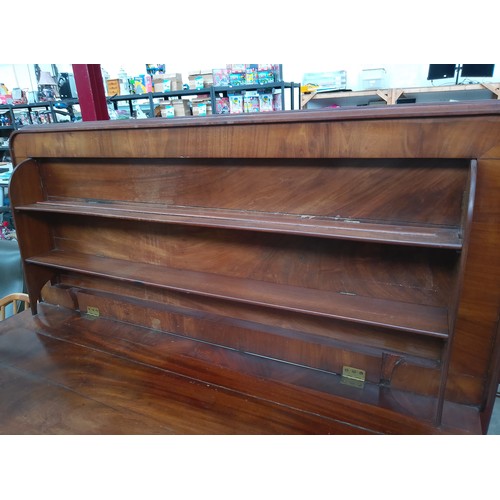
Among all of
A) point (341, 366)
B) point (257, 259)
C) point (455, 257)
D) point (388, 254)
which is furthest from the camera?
point (257, 259)

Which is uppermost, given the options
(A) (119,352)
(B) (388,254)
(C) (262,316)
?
(B) (388,254)

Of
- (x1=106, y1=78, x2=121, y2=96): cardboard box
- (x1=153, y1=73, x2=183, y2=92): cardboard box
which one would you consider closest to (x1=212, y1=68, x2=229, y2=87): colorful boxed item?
(x1=153, y1=73, x2=183, y2=92): cardboard box

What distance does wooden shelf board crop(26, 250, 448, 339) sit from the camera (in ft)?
3.71

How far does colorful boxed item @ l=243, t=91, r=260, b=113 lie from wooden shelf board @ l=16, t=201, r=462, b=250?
3.26 metres

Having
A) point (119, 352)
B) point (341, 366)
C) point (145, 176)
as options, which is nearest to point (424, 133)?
point (341, 366)

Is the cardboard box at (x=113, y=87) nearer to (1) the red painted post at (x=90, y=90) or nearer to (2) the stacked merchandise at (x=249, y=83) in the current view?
(2) the stacked merchandise at (x=249, y=83)

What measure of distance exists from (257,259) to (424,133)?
0.74 meters

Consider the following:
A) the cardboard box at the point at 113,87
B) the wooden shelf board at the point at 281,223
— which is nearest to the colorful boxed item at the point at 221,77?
the cardboard box at the point at 113,87

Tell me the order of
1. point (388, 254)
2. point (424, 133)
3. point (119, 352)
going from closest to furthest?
1. point (424, 133)
2. point (388, 254)
3. point (119, 352)

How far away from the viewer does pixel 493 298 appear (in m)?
1.07

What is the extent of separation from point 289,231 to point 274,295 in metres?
0.31

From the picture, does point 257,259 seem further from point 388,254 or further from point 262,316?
point 388,254

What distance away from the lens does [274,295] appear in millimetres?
1342

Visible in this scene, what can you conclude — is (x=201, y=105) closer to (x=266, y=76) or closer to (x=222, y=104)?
(x=222, y=104)
